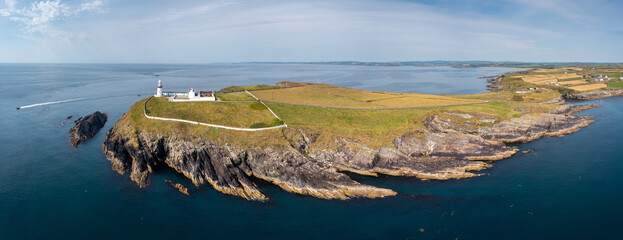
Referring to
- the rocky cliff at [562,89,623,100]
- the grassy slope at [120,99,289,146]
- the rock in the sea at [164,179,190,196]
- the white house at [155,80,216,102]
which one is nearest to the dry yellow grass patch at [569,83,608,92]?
the rocky cliff at [562,89,623,100]

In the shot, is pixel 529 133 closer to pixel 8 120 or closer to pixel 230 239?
pixel 230 239

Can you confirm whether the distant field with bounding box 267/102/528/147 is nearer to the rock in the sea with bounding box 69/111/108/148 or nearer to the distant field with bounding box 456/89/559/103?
the distant field with bounding box 456/89/559/103

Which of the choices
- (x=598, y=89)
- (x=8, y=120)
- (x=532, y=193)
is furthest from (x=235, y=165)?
(x=598, y=89)

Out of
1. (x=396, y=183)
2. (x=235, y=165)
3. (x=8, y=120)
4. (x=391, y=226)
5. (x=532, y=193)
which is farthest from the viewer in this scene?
(x=8, y=120)

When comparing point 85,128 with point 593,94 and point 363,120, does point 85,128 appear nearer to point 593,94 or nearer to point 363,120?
point 363,120

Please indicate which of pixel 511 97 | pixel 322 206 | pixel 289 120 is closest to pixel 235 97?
pixel 289 120

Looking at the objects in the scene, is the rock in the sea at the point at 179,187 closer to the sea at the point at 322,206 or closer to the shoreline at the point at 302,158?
the sea at the point at 322,206
